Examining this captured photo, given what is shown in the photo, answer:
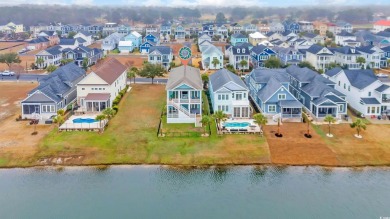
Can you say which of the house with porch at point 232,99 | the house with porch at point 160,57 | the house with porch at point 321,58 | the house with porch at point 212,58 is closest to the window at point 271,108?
the house with porch at point 232,99

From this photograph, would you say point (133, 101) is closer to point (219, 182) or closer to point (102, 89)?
point (102, 89)

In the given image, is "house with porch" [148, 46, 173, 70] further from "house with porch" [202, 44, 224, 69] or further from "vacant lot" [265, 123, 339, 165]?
"vacant lot" [265, 123, 339, 165]

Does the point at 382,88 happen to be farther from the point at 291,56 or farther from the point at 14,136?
the point at 14,136

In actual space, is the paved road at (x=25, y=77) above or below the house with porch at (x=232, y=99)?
above

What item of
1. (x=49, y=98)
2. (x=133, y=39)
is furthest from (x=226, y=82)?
(x=133, y=39)

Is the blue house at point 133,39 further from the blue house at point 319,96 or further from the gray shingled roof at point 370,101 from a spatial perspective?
the gray shingled roof at point 370,101
